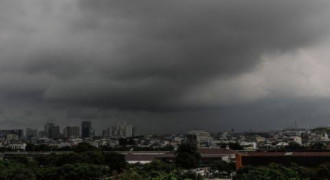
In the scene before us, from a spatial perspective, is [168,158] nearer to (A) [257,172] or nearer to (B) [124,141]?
(A) [257,172]

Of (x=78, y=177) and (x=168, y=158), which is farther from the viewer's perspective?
(x=168, y=158)

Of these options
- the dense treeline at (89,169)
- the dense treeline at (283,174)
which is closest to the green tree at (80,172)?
the dense treeline at (89,169)

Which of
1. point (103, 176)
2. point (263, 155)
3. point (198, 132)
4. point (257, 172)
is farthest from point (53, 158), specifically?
point (198, 132)

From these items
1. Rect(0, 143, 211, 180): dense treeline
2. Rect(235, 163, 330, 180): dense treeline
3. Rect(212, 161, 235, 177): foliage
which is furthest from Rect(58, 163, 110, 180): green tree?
Rect(212, 161, 235, 177): foliage

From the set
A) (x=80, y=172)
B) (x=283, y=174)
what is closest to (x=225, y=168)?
(x=80, y=172)

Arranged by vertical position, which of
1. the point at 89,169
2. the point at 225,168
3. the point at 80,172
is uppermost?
the point at 89,169

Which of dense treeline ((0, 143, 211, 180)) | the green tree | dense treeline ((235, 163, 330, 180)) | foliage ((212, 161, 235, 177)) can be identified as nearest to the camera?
dense treeline ((235, 163, 330, 180))

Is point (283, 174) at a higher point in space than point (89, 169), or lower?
lower

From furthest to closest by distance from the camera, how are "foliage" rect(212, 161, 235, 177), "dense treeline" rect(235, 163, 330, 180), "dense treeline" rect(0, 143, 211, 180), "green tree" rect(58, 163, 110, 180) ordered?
"foliage" rect(212, 161, 235, 177)
"green tree" rect(58, 163, 110, 180)
"dense treeline" rect(0, 143, 211, 180)
"dense treeline" rect(235, 163, 330, 180)

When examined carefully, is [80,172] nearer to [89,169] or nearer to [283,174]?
[89,169]

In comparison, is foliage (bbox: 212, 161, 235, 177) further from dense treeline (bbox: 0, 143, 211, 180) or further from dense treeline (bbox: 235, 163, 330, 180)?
dense treeline (bbox: 235, 163, 330, 180)

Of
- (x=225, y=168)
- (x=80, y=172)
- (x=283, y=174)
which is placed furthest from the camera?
(x=225, y=168)
